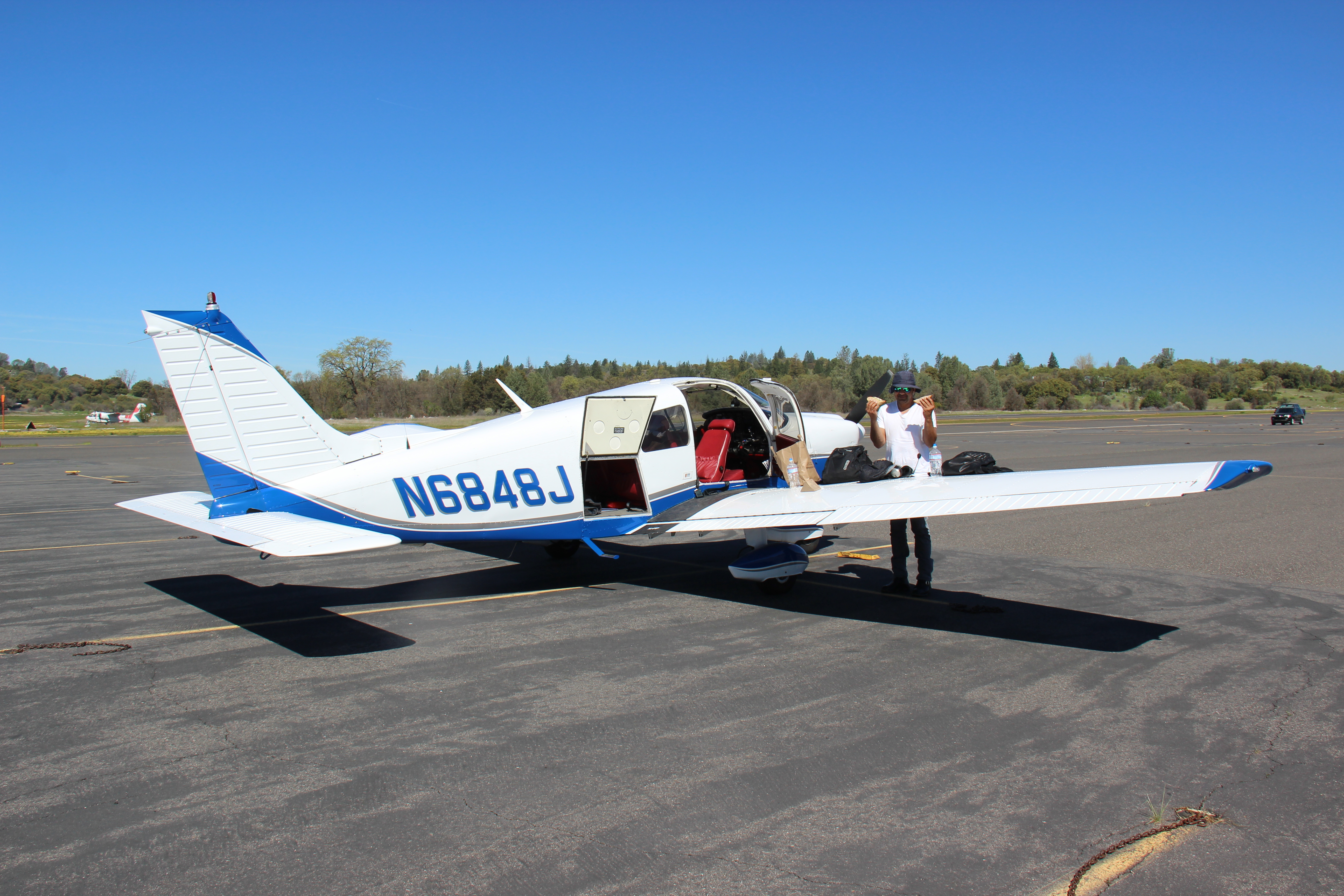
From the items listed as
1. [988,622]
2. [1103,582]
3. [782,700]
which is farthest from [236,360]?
[1103,582]

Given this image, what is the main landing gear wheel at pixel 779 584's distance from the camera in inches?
311

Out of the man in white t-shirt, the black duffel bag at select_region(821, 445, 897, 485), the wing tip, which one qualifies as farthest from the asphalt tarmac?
the wing tip

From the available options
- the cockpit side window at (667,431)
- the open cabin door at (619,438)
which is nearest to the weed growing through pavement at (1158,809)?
the open cabin door at (619,438)

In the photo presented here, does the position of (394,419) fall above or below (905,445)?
above

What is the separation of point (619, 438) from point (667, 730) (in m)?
4.00

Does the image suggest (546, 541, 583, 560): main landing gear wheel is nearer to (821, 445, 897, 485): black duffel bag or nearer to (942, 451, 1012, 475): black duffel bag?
(821, 445, 897, 485): black duffel bag

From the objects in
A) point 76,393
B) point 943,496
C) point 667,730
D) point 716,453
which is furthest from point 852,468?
point 76,393

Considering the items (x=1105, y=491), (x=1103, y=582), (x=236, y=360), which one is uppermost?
(x=236, y=360)

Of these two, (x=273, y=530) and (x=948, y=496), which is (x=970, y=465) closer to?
(x=948, y=496)

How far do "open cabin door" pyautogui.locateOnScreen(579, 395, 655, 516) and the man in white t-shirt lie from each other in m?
2.36

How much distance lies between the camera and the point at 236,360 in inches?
278

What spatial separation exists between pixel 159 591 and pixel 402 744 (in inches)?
220

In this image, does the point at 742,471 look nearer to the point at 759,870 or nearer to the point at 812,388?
the point at 759,870

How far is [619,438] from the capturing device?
319 inches
